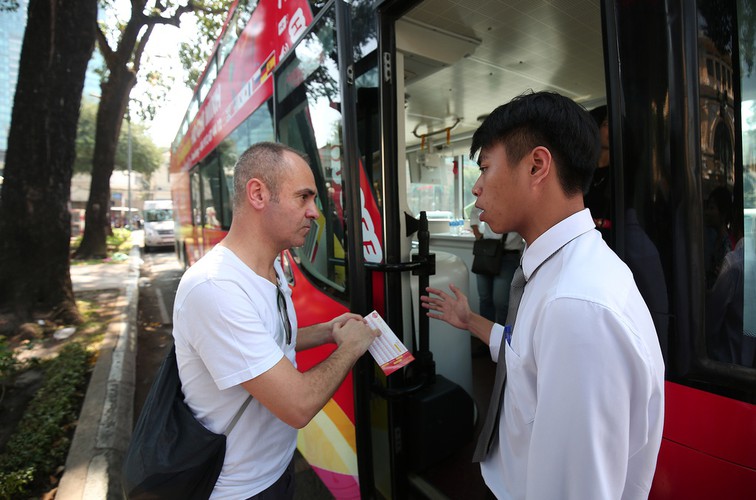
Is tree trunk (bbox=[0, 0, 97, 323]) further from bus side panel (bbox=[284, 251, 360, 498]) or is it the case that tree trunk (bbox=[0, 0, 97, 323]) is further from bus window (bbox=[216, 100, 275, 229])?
bus side panel (bbox=[284, 251, 360, 498])

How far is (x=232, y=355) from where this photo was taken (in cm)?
101

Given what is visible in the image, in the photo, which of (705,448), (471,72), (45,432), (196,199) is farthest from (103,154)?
(705,448)

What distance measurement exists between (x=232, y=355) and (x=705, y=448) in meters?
1.08

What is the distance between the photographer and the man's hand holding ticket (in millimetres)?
1332

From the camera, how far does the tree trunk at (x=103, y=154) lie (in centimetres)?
1021

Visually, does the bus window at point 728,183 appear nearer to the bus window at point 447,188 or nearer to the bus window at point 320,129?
the bus window at point 320,129

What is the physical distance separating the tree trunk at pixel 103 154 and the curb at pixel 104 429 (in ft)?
26.5

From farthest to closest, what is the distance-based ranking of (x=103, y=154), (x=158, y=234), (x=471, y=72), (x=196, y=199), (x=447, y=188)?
(x=158, y=234) < (x=103, y=154) < (x=196, y=199) < (x=447, y=188) < (x=471, y=72)

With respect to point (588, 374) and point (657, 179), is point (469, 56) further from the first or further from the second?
point (588, 374)

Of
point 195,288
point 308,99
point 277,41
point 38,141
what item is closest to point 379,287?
point 195,288

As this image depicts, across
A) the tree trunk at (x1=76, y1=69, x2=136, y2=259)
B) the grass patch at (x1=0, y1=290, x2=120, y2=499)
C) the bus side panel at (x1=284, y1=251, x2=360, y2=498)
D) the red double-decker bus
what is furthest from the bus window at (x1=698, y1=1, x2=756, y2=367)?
the tree trunk at (x1=76, y1=69, x2=136, y2=259)

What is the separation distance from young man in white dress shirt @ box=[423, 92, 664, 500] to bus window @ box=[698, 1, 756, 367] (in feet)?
0.71

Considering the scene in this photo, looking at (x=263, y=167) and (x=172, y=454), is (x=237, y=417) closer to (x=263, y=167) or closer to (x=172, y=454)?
(x=172, y=454)

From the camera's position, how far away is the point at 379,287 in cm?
166
